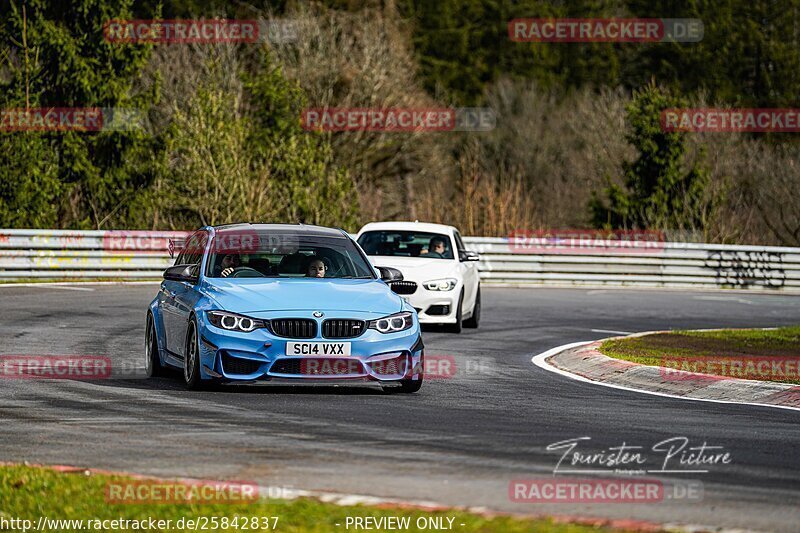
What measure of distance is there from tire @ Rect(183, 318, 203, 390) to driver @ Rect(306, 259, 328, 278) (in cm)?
135

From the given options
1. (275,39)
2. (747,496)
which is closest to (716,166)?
(275,39)

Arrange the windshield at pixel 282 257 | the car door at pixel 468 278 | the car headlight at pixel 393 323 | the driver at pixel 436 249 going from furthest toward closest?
the driver at pixel 436 249 → the car door at pixel 468 278 → the windshield at pixel 282 257 → the car headlight at pixel 393 323

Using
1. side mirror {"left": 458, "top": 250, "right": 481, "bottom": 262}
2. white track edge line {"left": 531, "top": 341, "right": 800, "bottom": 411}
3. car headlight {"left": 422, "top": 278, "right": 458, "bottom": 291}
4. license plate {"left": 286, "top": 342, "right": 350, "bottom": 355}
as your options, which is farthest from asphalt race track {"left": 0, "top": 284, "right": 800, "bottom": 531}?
side mirror {"left": 458, "top": 250, "right": 481, "bottom": 262}

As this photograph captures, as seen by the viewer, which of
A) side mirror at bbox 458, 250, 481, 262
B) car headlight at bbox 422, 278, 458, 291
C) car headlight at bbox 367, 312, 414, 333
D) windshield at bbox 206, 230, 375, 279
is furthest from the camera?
side mirror at bbox 458, 250, 481, 262

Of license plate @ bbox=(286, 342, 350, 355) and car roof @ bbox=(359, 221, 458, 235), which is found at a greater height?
license plate @ bbox=(286, 342, 350, 355)

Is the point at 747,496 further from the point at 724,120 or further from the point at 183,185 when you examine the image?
the point at 724,120

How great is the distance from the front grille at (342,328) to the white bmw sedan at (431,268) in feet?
25.3

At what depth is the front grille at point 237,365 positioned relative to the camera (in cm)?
1209

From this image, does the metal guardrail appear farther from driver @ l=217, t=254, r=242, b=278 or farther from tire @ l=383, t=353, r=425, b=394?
tire @ l=383, t=353, r=425, b=394

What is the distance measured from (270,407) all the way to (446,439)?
2159 mm

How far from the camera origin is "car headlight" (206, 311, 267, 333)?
12.1 metres

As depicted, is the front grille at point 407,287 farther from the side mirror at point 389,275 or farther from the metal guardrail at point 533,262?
the metal guardrail at point 533,262

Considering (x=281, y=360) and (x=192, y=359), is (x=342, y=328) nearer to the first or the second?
(x=281, y=360)

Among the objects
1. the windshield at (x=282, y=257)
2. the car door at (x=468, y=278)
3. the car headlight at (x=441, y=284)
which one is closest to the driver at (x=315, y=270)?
the windshield at (x=282, y=257)
